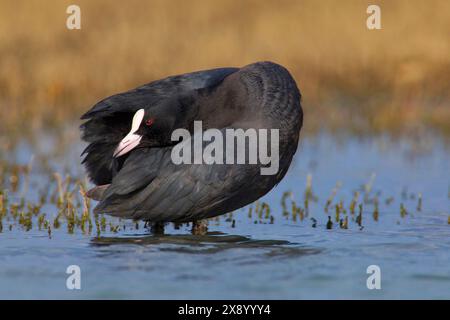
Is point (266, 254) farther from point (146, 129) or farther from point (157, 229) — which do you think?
point (146, 129)

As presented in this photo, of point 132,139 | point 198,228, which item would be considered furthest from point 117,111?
point 198,228

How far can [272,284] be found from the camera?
6586 millimetres

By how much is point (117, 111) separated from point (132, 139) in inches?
12.0

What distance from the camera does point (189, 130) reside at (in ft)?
25.0

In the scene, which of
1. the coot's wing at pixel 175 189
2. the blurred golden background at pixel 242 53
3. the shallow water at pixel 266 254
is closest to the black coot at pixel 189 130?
the coot's wing at pixel 175 189

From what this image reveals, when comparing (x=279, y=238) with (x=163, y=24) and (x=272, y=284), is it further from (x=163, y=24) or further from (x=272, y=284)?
(x=163, y=24)

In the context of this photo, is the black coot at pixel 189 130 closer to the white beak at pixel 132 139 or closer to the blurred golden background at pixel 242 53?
the white beak at pixel 132 139

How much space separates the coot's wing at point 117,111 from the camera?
759cm

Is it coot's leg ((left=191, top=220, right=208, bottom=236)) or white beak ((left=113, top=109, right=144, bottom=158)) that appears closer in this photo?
white beak ((left=113, top=109, right=144, bottom=158))

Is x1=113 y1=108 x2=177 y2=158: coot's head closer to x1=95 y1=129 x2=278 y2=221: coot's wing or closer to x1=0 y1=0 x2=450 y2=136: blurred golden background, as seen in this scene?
x1=95 y1=129 x2=278 y2=221: coot's wing

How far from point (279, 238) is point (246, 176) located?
36.7 inches

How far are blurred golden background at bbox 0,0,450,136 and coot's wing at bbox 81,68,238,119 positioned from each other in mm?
5283

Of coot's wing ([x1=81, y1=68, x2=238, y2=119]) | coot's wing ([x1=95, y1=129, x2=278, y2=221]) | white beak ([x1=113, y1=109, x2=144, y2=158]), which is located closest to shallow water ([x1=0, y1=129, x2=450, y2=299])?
coot's wing ([x1=95, y1=129, x2=278, y2=221])

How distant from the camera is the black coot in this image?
736 cm
